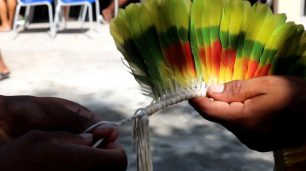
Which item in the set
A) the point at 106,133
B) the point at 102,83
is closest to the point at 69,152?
the point at 106,133

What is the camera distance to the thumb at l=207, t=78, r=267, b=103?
119 centimetres

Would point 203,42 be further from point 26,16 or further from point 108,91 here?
point 26,16

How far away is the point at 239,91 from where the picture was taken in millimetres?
1207

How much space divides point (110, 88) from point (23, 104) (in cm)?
349

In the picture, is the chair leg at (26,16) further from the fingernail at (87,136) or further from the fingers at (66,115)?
the fingernail at (87,136)

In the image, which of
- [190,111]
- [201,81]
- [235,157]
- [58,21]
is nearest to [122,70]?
[190,111]

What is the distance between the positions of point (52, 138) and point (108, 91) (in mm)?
3642

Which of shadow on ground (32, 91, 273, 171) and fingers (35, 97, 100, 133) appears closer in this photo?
fingers (35, 97, 100, 133)

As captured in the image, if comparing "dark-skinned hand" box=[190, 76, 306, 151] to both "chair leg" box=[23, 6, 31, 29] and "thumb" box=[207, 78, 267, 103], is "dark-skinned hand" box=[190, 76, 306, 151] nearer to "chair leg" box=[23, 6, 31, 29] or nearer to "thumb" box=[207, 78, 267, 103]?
"thumb" box=[207, 78, 267, 103]

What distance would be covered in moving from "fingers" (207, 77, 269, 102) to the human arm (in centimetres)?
24

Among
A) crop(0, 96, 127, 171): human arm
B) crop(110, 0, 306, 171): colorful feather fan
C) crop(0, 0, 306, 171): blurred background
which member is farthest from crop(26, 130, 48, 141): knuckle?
crop(0, 0, 306, 171): blurred background

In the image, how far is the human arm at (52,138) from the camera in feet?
3.04

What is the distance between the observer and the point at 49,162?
3.06ft

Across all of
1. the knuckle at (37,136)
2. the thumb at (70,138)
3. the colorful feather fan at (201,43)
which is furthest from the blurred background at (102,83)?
the knuckle at (37,136)
